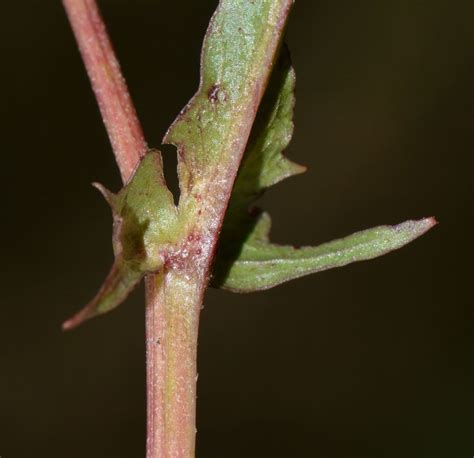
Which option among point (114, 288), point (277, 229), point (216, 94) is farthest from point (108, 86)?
point (277, 229)

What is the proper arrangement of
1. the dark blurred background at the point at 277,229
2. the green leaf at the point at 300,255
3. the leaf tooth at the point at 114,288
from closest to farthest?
the leaf tooth at the point at 114,288
the green leaf at the point at 300,255
the dark blurred background at the point at 277,229

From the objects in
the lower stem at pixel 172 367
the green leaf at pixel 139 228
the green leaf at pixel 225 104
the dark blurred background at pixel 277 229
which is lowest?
the lower stem at pixel 172 367

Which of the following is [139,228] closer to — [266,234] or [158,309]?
[158,309]

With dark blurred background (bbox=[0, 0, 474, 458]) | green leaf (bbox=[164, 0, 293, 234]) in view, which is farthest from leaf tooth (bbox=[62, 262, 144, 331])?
dark blurred background (bbox=[0, 0, 474, 458])

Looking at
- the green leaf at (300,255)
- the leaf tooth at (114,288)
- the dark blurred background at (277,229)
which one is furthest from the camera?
the dark blurred background at (277,229)

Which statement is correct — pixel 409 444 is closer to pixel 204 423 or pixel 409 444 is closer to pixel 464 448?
pixel 464 448

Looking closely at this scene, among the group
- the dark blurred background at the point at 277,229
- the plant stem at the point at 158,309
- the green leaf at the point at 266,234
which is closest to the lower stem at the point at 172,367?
the plant stem at the point at 158,309

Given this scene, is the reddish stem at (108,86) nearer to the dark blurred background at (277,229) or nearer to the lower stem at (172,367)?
the lower stem at (172,367)

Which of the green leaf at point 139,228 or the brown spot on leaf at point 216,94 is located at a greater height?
the brown spot on leaf at point 216,94
